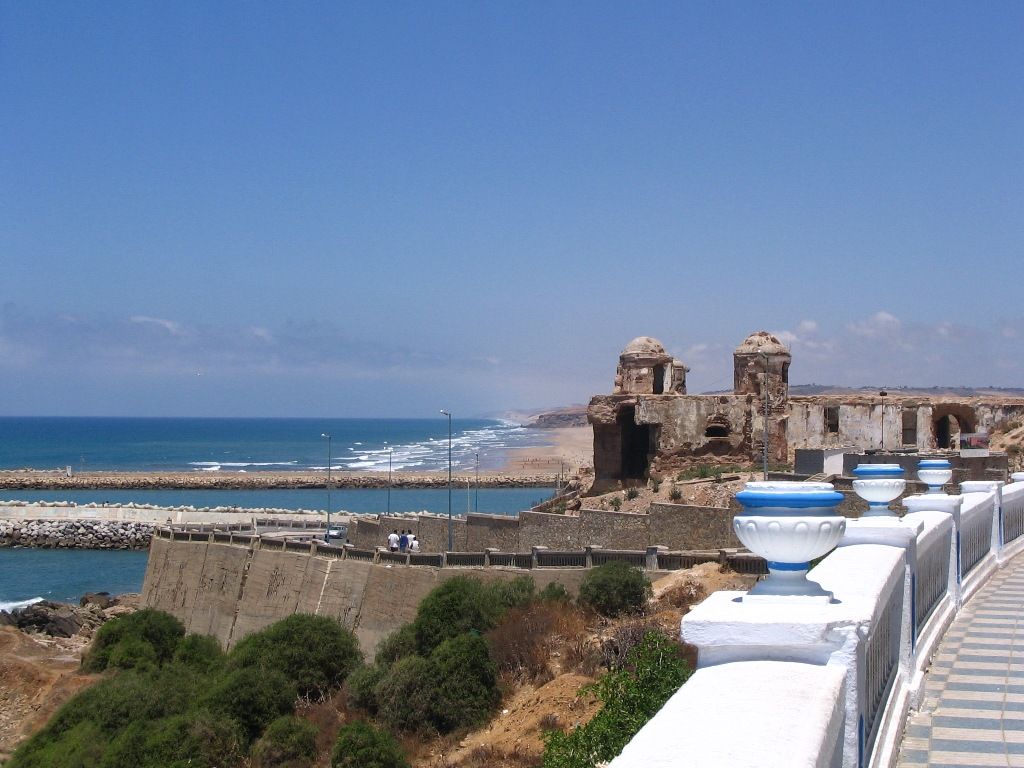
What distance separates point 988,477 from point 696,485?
961 cm

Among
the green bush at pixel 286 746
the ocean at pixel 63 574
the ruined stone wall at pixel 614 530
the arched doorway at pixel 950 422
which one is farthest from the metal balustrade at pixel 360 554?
the ocean at pixel 63 574

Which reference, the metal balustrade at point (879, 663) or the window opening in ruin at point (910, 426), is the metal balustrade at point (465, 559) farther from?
the metal balustrade at point (879, 663)

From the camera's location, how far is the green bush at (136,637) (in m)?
30.9

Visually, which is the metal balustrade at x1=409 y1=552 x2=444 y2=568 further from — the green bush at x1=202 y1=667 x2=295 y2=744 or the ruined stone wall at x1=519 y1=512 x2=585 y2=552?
the green bush at x1=202 y1=667 x2=295 y2=744

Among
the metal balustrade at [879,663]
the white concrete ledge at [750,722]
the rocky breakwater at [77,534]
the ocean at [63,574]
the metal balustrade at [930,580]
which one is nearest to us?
the white concrete ledge at [750,722]

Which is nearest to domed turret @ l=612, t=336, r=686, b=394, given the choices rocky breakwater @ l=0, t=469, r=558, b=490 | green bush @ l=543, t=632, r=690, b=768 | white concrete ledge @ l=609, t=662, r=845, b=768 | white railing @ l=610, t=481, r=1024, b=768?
green bush @ l=543, t=632, r=690, b=768

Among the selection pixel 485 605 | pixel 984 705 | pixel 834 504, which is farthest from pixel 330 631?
pixel 834 504

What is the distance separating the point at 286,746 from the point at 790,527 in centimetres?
1693

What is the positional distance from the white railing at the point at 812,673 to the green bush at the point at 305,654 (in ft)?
58.4

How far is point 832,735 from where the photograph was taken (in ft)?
12.9

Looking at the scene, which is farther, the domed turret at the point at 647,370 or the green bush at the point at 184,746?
the domed turret at the point at 647,370

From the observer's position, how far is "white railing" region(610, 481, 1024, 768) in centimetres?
347

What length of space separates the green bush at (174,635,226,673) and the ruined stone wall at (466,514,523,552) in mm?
7229

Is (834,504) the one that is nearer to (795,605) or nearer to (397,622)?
(795,605)
